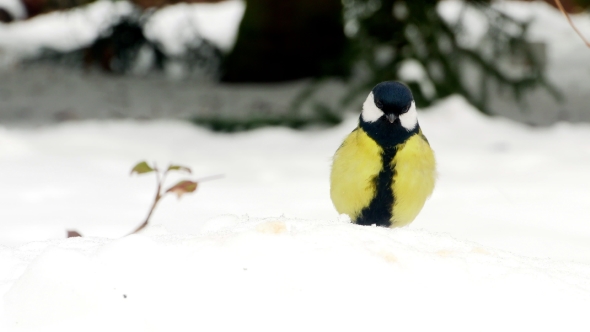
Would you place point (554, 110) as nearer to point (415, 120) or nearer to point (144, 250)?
point (415, 120)

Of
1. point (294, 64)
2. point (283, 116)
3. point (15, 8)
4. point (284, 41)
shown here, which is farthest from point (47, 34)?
point (283, 116)

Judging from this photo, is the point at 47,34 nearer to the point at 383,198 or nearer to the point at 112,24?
the point at 112,24

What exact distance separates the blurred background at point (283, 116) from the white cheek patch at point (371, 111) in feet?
3.17

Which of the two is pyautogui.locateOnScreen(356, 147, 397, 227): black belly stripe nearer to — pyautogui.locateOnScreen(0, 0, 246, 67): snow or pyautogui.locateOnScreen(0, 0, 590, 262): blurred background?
pyautogui.locateOnScreen(0, 0, 590, 262): blurred background

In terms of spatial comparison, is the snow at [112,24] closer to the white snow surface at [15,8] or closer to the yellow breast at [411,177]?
the white snow surface at [15,8]

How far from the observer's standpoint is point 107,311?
3.88 ft

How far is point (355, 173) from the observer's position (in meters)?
2.15

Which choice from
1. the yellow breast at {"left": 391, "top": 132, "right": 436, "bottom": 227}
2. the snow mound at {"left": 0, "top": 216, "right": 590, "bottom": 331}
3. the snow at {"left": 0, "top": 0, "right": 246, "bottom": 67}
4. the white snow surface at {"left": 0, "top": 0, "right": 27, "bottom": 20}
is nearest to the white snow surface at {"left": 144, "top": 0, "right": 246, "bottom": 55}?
the snow at {"left": 0, "top": 0, "right": 246, "bottom": 67}

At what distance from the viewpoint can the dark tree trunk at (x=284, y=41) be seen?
24.5ft

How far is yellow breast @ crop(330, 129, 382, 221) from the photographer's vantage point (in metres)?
2.12

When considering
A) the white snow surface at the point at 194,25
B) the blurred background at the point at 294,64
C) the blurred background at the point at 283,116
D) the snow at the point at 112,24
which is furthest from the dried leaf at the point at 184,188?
the white snow surface at the point at 194,25

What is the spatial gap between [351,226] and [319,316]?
37 centimetres

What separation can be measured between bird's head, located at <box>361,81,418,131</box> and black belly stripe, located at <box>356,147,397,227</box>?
9cm

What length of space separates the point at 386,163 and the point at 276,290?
37.7 inches
